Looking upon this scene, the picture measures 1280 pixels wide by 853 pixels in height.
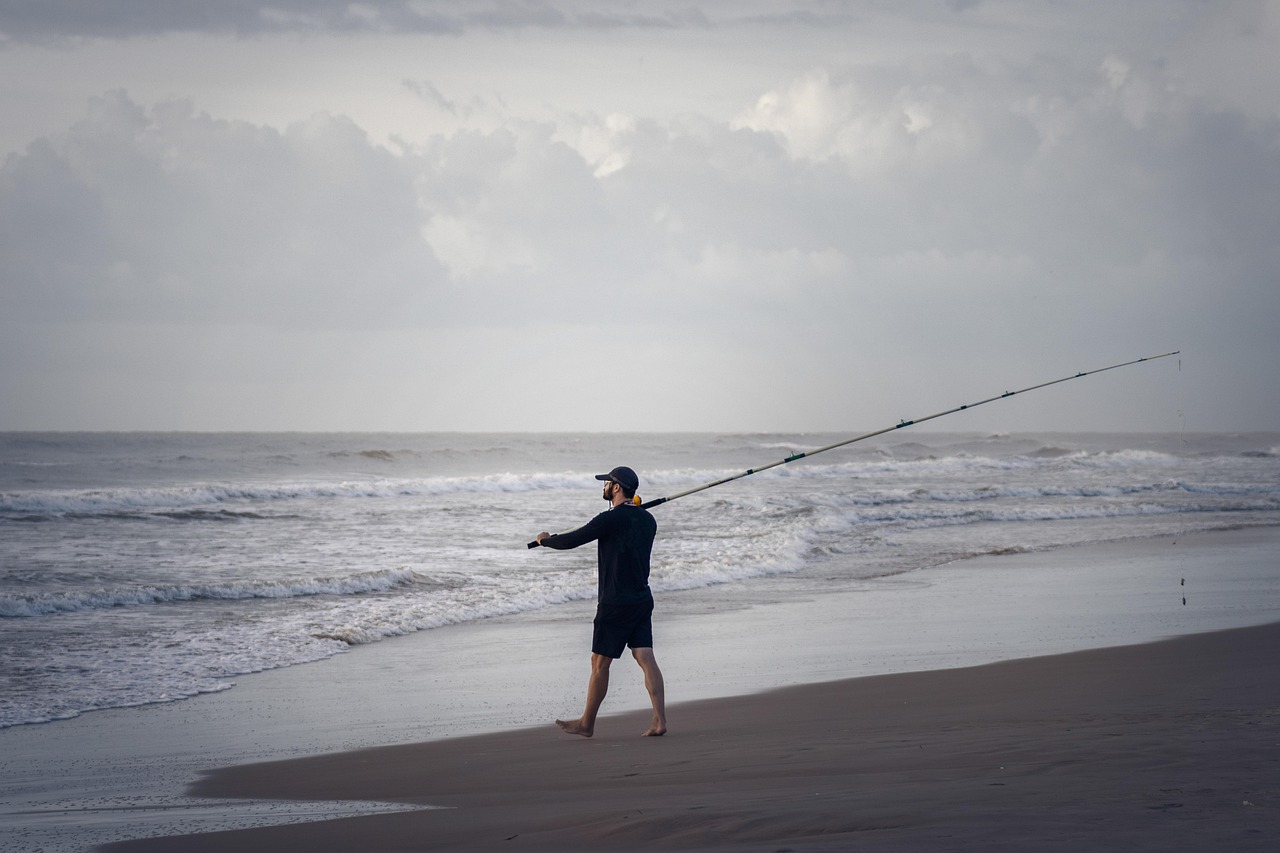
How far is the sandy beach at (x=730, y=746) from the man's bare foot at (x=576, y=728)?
8cm

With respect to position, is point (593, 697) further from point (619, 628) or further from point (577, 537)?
point (577, 537)

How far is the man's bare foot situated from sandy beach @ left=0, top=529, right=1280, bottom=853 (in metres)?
0.08

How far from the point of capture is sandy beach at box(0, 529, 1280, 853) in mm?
3676

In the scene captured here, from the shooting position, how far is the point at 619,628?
5.83 metres

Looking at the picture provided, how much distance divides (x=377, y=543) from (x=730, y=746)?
12952 millimetres

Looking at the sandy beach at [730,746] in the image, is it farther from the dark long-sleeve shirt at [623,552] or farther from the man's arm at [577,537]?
the man's arm at [577,537]

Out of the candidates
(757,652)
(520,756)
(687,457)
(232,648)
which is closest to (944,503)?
(757,652)

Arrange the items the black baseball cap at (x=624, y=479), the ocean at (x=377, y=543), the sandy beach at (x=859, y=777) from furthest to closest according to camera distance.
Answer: the ocean at (x=377, y=543)
the black baseball cap at (x=624, y=479)
the sandy beach at (x=859, y=777)

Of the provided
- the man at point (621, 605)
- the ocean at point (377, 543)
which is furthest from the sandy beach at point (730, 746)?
the ocean at point (377, 543)

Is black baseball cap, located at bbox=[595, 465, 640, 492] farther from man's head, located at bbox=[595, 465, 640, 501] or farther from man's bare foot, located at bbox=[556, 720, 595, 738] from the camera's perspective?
man's bare foot, located at bbox=[556, 720, 595, 738]

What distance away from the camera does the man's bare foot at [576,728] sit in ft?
19.1

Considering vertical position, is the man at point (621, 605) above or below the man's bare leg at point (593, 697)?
above

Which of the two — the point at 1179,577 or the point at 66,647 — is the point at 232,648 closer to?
the point at 66,647

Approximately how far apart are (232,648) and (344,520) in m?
13.4
